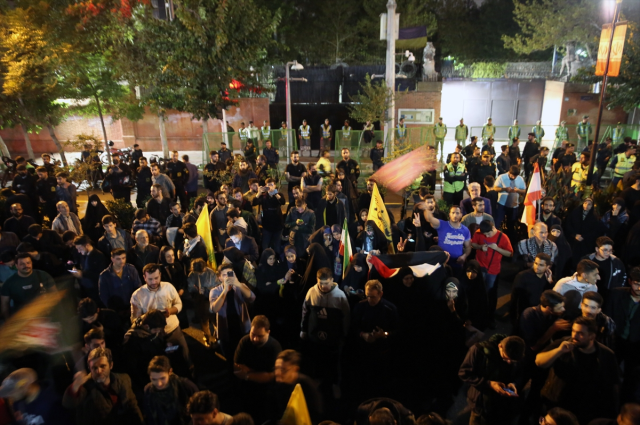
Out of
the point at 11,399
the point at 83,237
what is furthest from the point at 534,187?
the point at 11,399

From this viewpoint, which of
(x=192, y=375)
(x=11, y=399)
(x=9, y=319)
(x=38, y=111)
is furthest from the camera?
(x=38, y=111)

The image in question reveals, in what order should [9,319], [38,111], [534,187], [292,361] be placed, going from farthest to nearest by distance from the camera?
[38,111] → [534,187] → [9,319] → [292,361]

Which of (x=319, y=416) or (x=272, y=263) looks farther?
(x=272, y=263)

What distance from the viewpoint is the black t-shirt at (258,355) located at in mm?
4340

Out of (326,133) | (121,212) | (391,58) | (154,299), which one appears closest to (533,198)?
(154,299)

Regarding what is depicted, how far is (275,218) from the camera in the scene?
27.3 feet

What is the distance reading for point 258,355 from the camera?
14.3 feet

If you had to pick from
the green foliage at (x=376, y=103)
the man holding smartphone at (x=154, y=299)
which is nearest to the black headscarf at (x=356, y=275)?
the man holding smartphone at (x=154, y=299)

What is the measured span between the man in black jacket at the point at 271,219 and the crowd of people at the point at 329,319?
0.09 feet

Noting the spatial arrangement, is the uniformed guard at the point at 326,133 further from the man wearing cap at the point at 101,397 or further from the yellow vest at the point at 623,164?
the man wearing cap at the point at 101,397

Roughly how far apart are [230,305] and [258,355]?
1.23m

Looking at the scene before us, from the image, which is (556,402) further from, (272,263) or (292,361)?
(272,263)

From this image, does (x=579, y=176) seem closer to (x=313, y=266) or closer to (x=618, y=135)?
(x=313, y=266)

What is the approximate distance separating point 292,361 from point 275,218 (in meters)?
4.58
